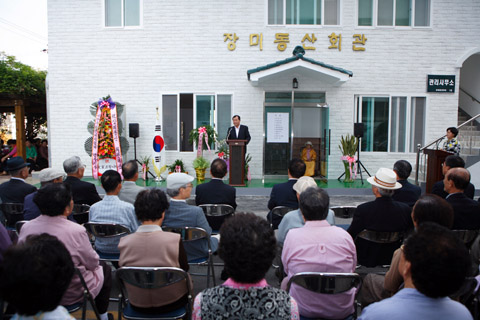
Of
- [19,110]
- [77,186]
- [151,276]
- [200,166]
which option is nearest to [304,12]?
[200,166]

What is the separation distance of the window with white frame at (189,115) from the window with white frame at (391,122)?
12.1 feet

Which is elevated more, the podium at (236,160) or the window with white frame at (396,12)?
the window with white frame at (396,12)

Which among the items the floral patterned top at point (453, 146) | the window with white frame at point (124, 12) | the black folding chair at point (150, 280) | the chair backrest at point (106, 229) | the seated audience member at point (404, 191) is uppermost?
the window with white frame at point (124, 12)

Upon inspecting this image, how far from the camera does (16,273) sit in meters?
1.34

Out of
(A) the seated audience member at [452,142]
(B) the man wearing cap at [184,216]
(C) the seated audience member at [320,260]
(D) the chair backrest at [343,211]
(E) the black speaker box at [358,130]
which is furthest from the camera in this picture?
(E) the black speaker box at [358,130]

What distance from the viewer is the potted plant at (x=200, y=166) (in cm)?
957

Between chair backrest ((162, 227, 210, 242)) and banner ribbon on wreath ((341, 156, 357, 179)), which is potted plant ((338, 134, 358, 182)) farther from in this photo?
chair backrest ((162, 227, 210, 242))

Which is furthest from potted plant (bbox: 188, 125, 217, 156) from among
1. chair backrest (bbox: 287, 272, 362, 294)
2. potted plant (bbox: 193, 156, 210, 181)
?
chair backrest (bbox: 287, 272, 362, 294)

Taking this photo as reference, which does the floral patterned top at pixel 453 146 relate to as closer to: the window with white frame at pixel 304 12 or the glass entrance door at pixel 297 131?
the glass entrance door at pixel 297 131

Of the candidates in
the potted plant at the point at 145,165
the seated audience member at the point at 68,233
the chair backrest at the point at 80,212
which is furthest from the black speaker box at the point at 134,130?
the seated audience member at the point at 68,233

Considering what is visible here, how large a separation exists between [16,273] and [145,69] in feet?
30.6

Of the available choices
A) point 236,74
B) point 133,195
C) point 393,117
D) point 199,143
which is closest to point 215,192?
point 133,195

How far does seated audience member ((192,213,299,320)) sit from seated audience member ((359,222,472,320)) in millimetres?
383

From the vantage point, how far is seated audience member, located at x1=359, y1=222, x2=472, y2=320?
1403 millimetres
